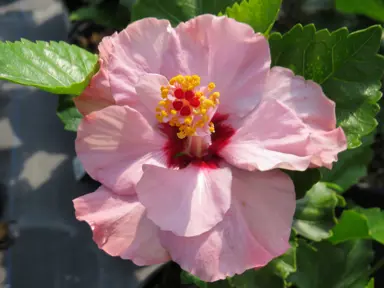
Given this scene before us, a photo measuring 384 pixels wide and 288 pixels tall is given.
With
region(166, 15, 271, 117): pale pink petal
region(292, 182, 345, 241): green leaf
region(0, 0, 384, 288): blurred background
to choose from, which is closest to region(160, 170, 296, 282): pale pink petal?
region(166, 15, 271, 117): pale pink petal

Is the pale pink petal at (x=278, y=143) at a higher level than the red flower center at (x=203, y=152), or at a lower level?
higher

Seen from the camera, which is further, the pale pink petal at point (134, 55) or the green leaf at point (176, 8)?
the green leaf at point (176, 8)

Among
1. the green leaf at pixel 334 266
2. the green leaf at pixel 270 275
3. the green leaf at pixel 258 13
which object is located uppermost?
the green leaf at pixel 258 13

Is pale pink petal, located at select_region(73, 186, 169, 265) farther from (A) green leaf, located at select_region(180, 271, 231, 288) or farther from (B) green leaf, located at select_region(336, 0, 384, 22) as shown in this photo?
(B) green leaf, located at select_region(336, 0, 384, 22)

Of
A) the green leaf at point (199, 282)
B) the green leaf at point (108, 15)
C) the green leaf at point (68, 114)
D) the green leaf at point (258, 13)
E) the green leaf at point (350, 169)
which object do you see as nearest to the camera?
the green leaf at point (258, 13)

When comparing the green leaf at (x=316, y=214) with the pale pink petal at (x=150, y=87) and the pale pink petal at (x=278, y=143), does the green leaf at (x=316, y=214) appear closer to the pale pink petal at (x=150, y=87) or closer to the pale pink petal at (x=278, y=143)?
the pale pink petal at (x=278, y=143)

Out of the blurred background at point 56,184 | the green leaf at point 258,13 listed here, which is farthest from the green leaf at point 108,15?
the green leaf at point 258,13
